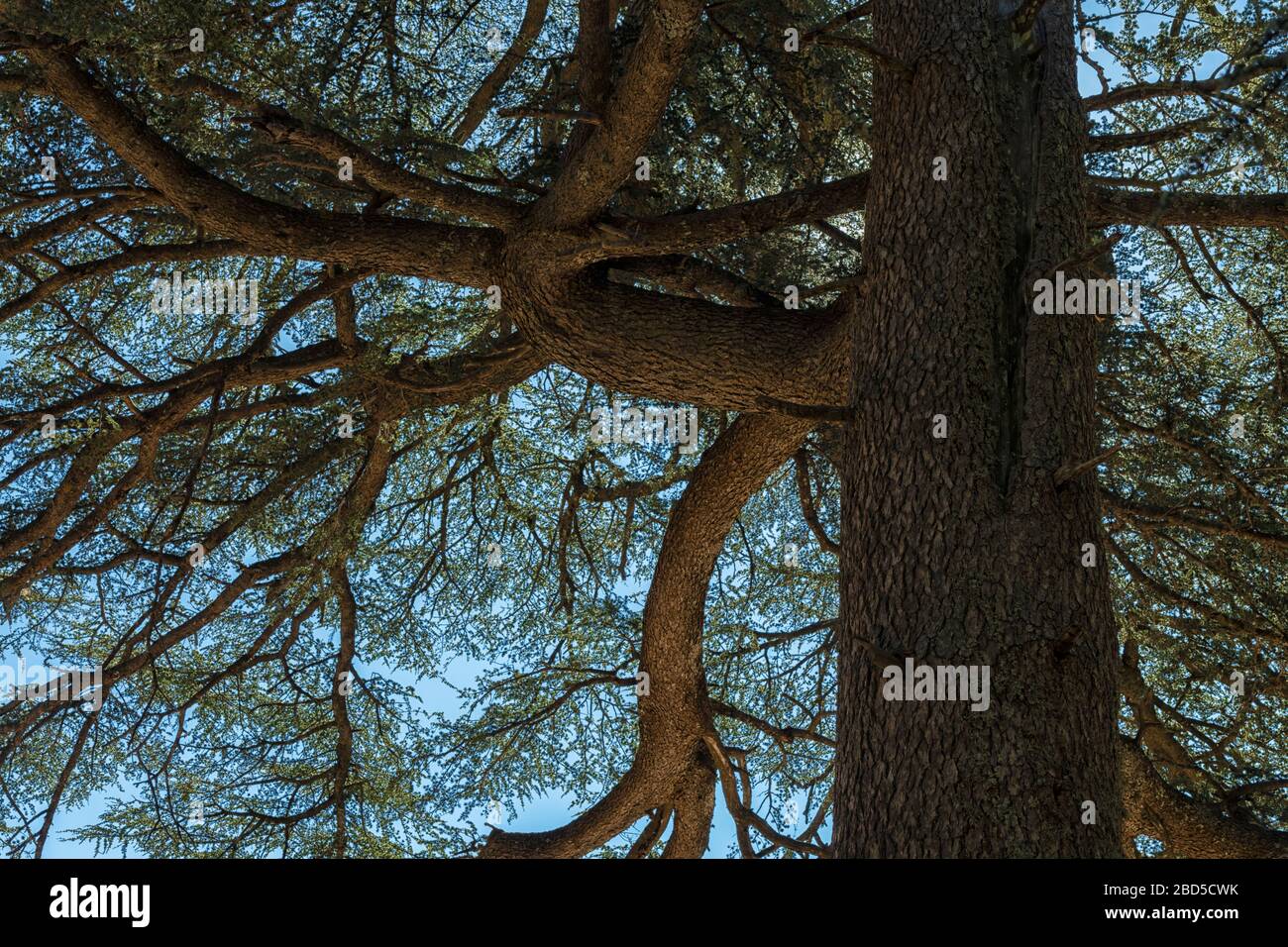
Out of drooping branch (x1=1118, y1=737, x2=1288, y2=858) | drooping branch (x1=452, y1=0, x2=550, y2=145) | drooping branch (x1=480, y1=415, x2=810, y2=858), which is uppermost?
drooping branch (x1=452, y1=0, x2=550, y2=145)

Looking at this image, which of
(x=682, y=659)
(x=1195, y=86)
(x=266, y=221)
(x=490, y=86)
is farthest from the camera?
(x=490, y=86)

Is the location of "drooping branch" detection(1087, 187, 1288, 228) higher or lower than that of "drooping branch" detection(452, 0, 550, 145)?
lower

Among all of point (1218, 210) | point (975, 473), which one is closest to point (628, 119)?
point (975, 473)

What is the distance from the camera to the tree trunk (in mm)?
2945

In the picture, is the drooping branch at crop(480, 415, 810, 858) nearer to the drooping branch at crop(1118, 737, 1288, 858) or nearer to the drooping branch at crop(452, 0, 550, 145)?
the drooping branch at crop(1118, 737, 1288, 858)

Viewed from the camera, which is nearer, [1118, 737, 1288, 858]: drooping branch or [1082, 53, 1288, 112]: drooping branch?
[1082, 53, 1288, 112]: drooping branch

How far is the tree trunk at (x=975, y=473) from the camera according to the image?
9.66ft

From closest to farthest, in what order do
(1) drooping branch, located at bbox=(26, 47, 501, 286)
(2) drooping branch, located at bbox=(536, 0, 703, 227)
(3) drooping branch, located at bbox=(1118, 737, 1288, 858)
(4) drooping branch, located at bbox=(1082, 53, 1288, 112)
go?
(4) drooping branch, located at bbox=(1082, 53, 1288, 112)
(2) drooping branch, located at bbox=(536, 0, 703, 227)
(1) drooping branch, located at bbox=(26, 47, 501, 286)
(3) drooping branch, located at bbox=(1118, 737, 1288, 858)

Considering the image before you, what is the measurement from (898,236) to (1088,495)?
942 mm

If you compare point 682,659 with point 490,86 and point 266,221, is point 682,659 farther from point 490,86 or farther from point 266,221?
point 490,86

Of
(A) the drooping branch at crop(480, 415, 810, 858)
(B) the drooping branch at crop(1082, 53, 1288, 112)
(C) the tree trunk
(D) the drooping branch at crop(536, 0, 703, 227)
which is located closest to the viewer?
(B) the drooping branch at crop(1082, 53, 1288, 112)

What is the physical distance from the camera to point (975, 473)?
10.8 ft

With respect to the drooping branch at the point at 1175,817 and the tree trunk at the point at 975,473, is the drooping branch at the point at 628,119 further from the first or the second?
the drooping branch at the point at 1175,817

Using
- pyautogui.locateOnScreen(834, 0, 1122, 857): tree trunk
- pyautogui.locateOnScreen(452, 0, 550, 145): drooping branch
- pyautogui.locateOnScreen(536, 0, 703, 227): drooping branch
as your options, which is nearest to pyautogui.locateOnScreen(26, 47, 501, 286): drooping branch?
pyautogui.locateOnScreen(536, 0, 703, 227): drooping branch
